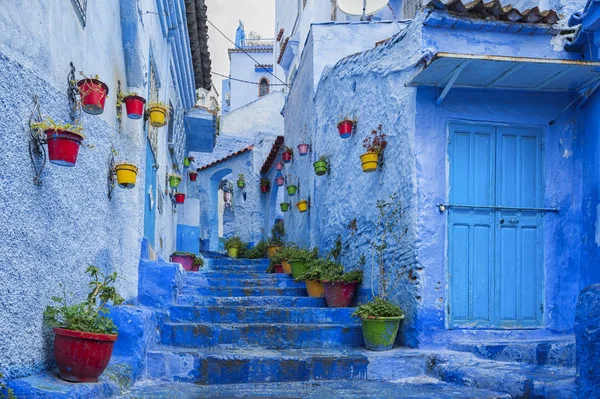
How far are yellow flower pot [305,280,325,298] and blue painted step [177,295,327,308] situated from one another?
274 millimetres

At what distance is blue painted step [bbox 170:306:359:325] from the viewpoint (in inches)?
290

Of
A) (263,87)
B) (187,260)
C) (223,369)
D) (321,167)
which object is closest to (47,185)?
(223,369)

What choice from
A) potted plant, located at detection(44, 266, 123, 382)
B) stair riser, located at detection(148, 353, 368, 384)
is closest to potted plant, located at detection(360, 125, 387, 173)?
stair riser, located at detection(148, 353, 368, 384)

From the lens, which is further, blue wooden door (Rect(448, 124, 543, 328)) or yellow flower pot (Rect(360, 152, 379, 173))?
yellow flower pot (Rect(360, 152, 379, 173))

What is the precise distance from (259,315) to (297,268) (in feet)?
8.43

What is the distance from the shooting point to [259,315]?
24.9 feet

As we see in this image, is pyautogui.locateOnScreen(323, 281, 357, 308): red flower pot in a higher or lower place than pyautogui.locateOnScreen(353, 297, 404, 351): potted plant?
higher

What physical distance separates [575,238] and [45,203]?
5804mm

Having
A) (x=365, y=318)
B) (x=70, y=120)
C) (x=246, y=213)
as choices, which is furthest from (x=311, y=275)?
(x=246, y=213)

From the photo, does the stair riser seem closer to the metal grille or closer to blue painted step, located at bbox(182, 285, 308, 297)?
blue painted step, located at bbox(182, 285, 308, 297)

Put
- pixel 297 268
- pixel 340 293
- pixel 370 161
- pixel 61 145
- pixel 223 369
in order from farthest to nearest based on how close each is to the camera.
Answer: pixel 297 268
pixel 340 293
pixel 370 161
pixel 223 369
pixel 61 145

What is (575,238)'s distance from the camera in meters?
6.98

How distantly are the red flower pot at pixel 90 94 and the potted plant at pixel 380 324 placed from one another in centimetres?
377

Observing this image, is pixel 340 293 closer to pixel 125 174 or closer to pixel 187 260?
pixel 125 174
